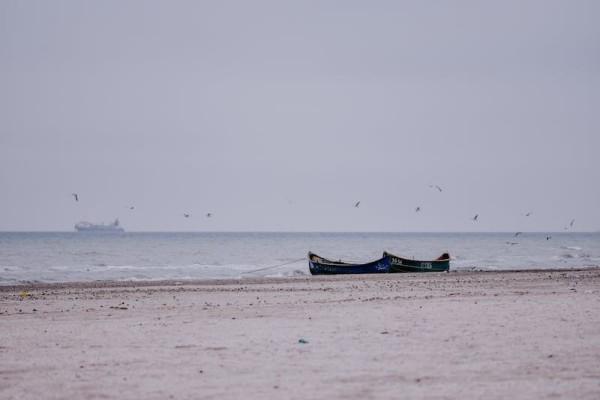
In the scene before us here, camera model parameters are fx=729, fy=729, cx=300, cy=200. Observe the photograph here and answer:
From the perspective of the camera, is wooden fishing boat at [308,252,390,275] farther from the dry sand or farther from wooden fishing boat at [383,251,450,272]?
the dry sand

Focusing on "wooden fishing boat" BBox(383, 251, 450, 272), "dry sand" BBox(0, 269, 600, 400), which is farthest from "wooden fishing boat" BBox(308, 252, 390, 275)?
"dry sand" BBox(0, 269, 600, 400)

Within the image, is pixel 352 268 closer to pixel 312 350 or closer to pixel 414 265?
pixel 414 265

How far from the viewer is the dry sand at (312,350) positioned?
9.44 meters

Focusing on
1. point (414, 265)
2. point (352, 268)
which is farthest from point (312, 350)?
point (414, 265)

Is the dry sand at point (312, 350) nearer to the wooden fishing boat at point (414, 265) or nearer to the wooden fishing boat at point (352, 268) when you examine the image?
the wooden fishing boat at point (352, 268)

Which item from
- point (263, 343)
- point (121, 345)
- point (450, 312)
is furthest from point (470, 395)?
point (450, 312)

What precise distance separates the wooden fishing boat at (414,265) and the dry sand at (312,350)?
83.0 feet

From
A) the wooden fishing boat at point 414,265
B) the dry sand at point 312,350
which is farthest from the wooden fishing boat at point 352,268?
the dry sand at point 312,350

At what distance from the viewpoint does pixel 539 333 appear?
43.0 feet

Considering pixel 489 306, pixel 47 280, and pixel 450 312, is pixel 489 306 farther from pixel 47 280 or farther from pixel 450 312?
pixel 47 280

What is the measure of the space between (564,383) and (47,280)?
121ft

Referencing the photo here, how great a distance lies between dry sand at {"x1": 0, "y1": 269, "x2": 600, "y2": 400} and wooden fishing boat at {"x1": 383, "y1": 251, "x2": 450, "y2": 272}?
25311mm

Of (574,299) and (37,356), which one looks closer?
(37,356)

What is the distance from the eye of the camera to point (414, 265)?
46.3m
